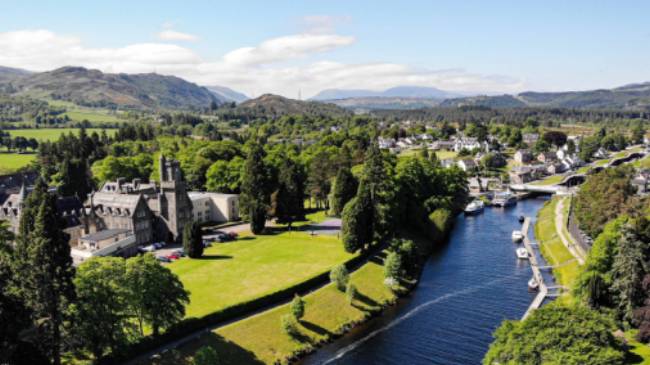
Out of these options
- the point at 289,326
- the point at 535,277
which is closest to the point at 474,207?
the point at 535,277

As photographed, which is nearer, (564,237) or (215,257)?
(215,257)

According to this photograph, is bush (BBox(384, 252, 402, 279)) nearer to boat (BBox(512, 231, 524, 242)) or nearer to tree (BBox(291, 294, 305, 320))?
tree (BBox(291, 294, 305, 320))

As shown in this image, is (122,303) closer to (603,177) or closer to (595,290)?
(595,290)

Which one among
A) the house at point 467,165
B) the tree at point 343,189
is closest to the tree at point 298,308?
the tree at point 343,189

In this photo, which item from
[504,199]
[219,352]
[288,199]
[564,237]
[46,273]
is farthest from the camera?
[504,199]

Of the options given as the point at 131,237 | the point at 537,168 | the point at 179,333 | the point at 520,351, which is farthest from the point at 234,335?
the point at 537,168

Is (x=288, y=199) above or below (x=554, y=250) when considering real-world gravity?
above

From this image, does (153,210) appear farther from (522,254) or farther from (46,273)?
(522,254)
